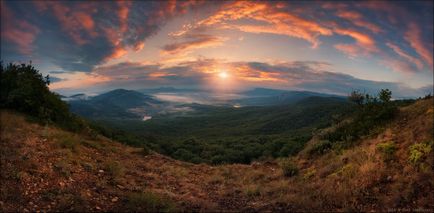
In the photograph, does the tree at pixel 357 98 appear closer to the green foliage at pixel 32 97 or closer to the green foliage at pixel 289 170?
the green foliage at pixel 289 170

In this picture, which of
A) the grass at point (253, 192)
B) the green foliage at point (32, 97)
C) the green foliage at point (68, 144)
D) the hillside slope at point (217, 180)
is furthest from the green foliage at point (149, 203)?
the green foliage at point (32, 97)

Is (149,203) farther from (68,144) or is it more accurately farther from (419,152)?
(419,152)

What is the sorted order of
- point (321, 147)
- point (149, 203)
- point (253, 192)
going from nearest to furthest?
point (149, 203) < point (253, 192) < point (321, 147)

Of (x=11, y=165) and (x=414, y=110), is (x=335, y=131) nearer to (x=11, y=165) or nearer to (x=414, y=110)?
(x=414, y=110)

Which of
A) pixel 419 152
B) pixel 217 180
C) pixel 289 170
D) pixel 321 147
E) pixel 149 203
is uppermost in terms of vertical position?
pixel 419 152

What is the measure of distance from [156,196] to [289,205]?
175 inches

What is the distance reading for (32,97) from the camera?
2292 cm

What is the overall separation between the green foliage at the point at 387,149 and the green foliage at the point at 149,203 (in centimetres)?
796

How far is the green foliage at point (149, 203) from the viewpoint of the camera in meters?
10.2

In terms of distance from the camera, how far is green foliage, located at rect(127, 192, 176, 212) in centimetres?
1025

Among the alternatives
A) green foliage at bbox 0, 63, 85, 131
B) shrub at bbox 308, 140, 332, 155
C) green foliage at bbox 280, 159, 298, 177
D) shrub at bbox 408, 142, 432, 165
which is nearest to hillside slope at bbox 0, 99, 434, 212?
shrub at bbox 408, 142, 432, 165

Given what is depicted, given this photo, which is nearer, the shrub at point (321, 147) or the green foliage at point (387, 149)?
the green foliage at point (387, 149)

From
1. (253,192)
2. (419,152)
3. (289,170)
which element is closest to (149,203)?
(253,192)

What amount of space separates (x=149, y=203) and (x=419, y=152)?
9190mm
